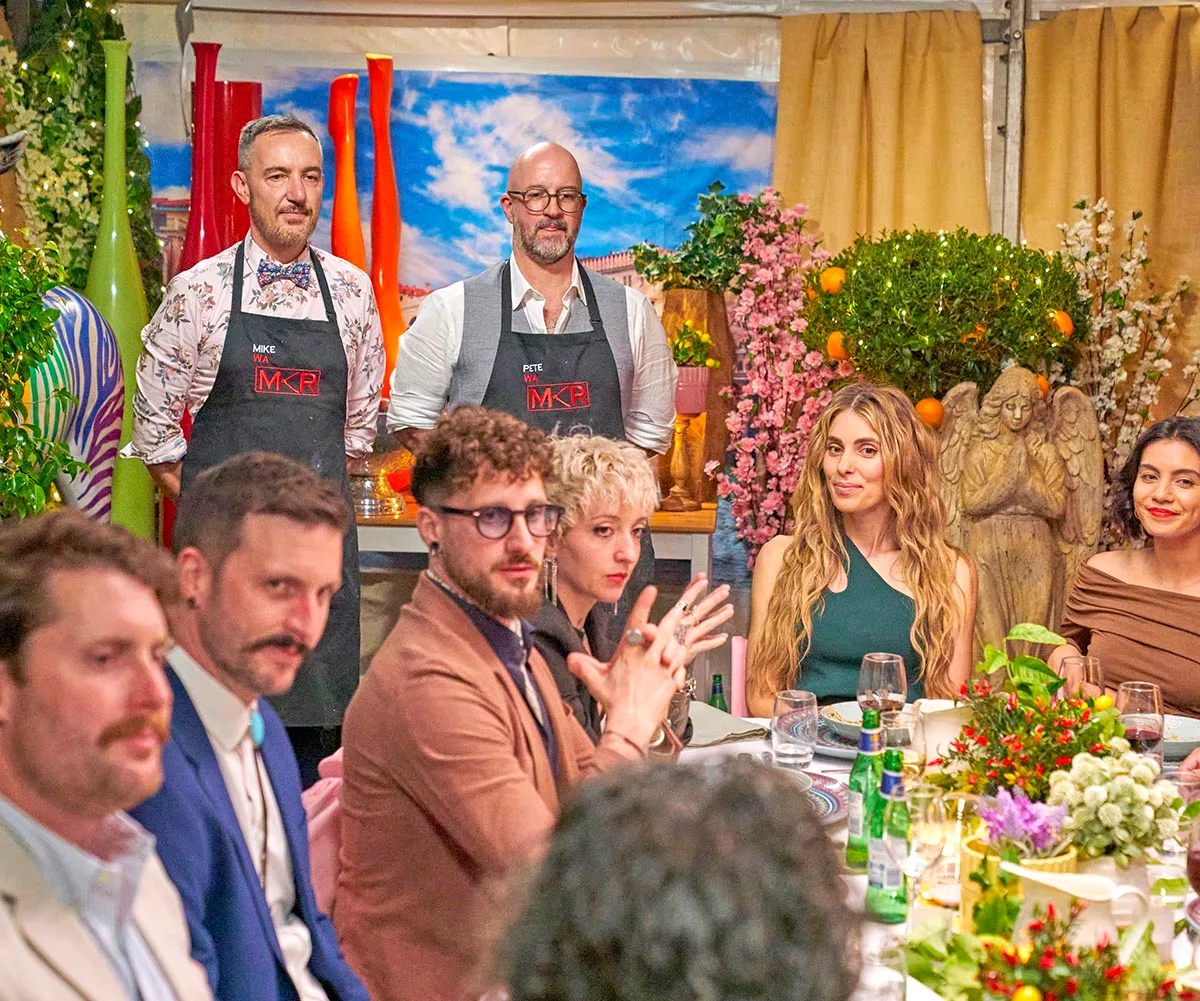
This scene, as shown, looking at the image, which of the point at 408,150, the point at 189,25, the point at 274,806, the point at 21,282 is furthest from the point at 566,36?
the point at 274,806

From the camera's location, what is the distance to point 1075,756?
2.06 m

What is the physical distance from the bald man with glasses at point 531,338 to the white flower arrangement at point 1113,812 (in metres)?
2.06

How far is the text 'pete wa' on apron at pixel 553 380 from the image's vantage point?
12.7ft

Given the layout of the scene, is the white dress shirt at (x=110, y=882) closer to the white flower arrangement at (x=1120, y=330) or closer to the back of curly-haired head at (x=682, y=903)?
the back of curly-haired head at (x=682, y=903)

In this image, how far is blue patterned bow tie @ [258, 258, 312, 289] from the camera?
3.71 metres

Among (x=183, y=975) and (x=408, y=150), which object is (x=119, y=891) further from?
(x=408, y=150)

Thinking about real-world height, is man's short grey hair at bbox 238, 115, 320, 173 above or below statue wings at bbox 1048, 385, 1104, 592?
above

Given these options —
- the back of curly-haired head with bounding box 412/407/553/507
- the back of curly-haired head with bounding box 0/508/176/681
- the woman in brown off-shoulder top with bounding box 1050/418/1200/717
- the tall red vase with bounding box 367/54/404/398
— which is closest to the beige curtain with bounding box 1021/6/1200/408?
the woman in brown off-shoulder top with bounding box 1050/418/1200/717

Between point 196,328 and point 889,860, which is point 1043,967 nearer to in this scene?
point 889,860

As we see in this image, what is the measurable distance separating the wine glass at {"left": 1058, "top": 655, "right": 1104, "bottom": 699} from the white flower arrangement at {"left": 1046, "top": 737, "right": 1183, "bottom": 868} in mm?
508

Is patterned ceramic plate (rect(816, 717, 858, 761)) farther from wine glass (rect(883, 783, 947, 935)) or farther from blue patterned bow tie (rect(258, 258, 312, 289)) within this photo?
blue patterned bow tie (rect(258, 258, 312, 289))

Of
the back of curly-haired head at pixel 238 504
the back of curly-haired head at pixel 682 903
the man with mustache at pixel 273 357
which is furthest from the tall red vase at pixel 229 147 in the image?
the back of curly-haired head at pixel 682 903

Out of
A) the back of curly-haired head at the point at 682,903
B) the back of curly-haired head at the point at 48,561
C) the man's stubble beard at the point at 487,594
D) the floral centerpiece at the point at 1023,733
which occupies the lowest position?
the floral centerpiece at the point at 1023,733

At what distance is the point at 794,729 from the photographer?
254 centimetres
